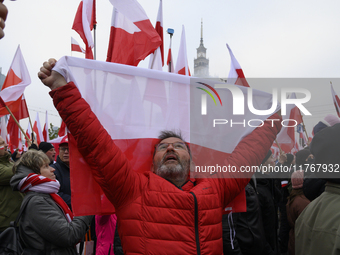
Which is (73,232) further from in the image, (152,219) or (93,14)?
(93,14)

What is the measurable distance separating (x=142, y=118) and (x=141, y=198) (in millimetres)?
724

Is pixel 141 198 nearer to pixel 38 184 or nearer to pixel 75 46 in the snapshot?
pixel 38 184

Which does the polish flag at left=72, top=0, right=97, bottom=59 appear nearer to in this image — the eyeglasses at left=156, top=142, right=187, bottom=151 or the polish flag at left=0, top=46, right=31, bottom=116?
the polish flag at left=0, top=46, right=31, bottom=116

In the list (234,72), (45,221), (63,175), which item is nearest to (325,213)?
(45,221)

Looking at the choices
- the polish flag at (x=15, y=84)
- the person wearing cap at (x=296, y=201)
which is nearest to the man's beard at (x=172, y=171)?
the person wearing cap at (x=296, y=201)

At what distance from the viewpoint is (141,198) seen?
2158mm

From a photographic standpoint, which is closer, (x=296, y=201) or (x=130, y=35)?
(x=296, y=201)

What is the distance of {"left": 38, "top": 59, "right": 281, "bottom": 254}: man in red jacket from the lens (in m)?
2.02

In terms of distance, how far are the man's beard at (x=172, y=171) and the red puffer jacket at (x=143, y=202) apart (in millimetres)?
152

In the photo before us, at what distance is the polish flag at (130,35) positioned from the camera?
14.0 ft

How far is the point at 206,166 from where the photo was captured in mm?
2621

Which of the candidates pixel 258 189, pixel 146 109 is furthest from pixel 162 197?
pixel 258 189

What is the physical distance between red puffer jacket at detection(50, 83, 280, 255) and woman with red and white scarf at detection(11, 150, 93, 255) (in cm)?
58

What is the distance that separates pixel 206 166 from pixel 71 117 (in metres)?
1.24
